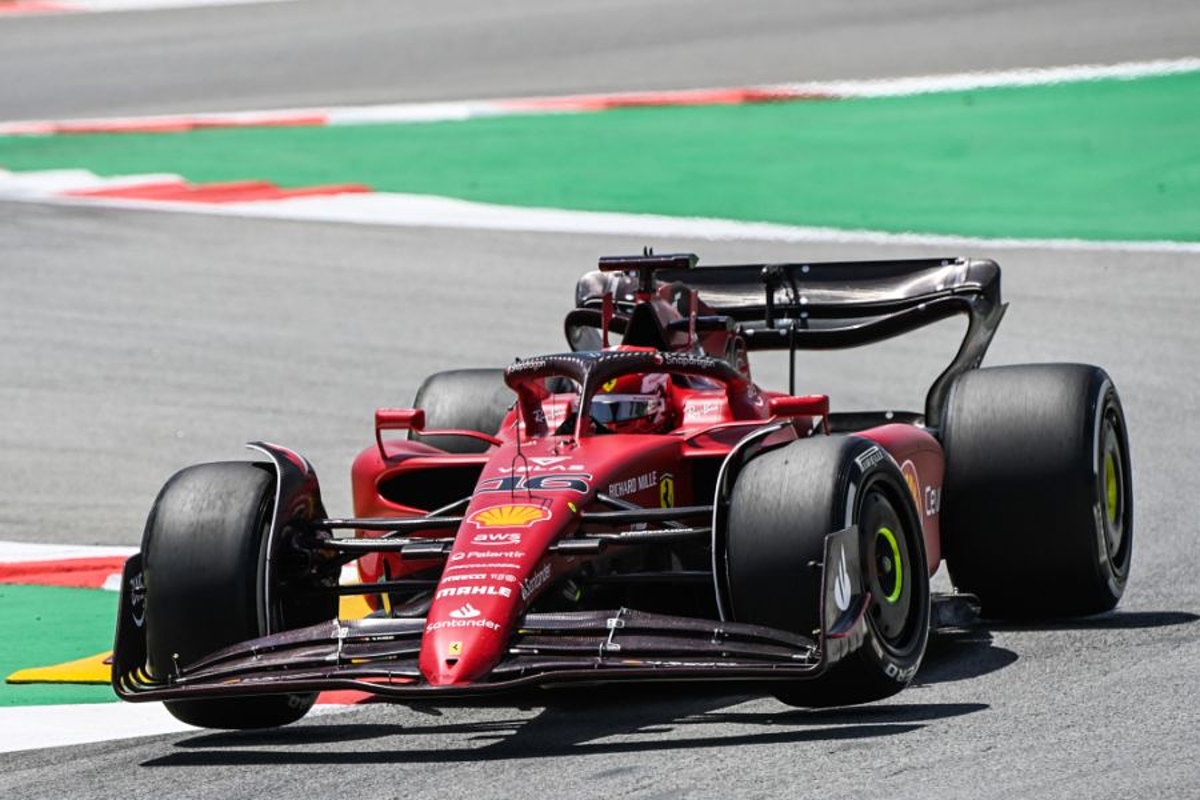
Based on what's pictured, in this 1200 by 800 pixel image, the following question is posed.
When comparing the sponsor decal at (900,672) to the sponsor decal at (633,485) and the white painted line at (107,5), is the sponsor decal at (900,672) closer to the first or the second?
the sponsor decal at (633,485)

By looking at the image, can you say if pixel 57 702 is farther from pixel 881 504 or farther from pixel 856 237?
pixel 856 237

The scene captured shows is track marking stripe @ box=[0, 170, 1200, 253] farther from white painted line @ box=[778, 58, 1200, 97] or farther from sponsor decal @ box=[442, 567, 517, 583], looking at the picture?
sponsor decal @ box=[442, 567, 517, 583]

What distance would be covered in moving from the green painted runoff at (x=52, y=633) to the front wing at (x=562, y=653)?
1.18 meters

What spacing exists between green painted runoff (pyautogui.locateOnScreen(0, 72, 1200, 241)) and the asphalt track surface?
1.35 metres

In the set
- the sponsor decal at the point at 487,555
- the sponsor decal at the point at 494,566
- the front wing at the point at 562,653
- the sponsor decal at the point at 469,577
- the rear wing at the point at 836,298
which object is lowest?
the front wing at the point at 562,653

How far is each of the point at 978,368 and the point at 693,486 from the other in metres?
1.96

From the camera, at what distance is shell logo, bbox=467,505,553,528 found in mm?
7199

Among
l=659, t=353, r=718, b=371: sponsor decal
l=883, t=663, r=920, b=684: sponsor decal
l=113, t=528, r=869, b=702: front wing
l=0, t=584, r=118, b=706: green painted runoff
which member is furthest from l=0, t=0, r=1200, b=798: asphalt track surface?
l=659, t=353, r=718, b=371: sponsor decal

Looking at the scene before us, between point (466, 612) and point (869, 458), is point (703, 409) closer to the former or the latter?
point (869, 458)

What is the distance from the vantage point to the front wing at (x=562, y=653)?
6.64m

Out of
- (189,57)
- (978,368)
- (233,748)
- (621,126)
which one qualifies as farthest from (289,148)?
(233,748)

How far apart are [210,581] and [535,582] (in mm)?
1162

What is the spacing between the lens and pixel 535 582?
704 centimetres

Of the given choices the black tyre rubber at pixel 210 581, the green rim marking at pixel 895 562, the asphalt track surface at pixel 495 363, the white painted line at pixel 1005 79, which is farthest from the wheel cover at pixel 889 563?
the white painted line at pixel 1005 79
